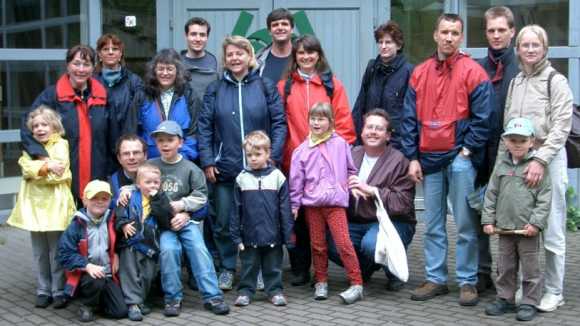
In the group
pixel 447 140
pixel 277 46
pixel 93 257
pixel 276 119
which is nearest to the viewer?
pixel 93 257

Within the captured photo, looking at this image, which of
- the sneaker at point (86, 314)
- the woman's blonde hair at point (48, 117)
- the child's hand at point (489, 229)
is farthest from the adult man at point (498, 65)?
the woman's blonde hair at point (48, 117)

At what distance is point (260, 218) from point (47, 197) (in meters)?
1.51

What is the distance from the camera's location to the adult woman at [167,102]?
6.36 meters

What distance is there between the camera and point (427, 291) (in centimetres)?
622

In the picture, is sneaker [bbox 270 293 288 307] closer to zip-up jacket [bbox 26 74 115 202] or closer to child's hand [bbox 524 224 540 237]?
zip-up jacket [bbox 26 74 115 202]

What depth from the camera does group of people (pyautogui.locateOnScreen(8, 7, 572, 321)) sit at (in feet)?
18.8

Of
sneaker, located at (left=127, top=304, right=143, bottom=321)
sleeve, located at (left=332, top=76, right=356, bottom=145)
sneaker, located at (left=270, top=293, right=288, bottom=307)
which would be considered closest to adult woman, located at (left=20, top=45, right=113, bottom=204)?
sneaker, located at (left=127, top=304, right=143, bottom=321)

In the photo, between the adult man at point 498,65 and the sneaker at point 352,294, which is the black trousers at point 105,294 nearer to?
the sneaker at point 352,294

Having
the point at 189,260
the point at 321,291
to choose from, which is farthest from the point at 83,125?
the point at 321,291

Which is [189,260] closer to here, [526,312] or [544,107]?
[526,312]

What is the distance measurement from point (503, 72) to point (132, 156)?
8.82 feet

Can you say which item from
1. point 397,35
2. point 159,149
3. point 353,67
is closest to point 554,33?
point 353,67

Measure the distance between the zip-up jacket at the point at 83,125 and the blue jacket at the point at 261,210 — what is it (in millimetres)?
1073

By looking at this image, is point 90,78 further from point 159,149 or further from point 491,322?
point 491,322
